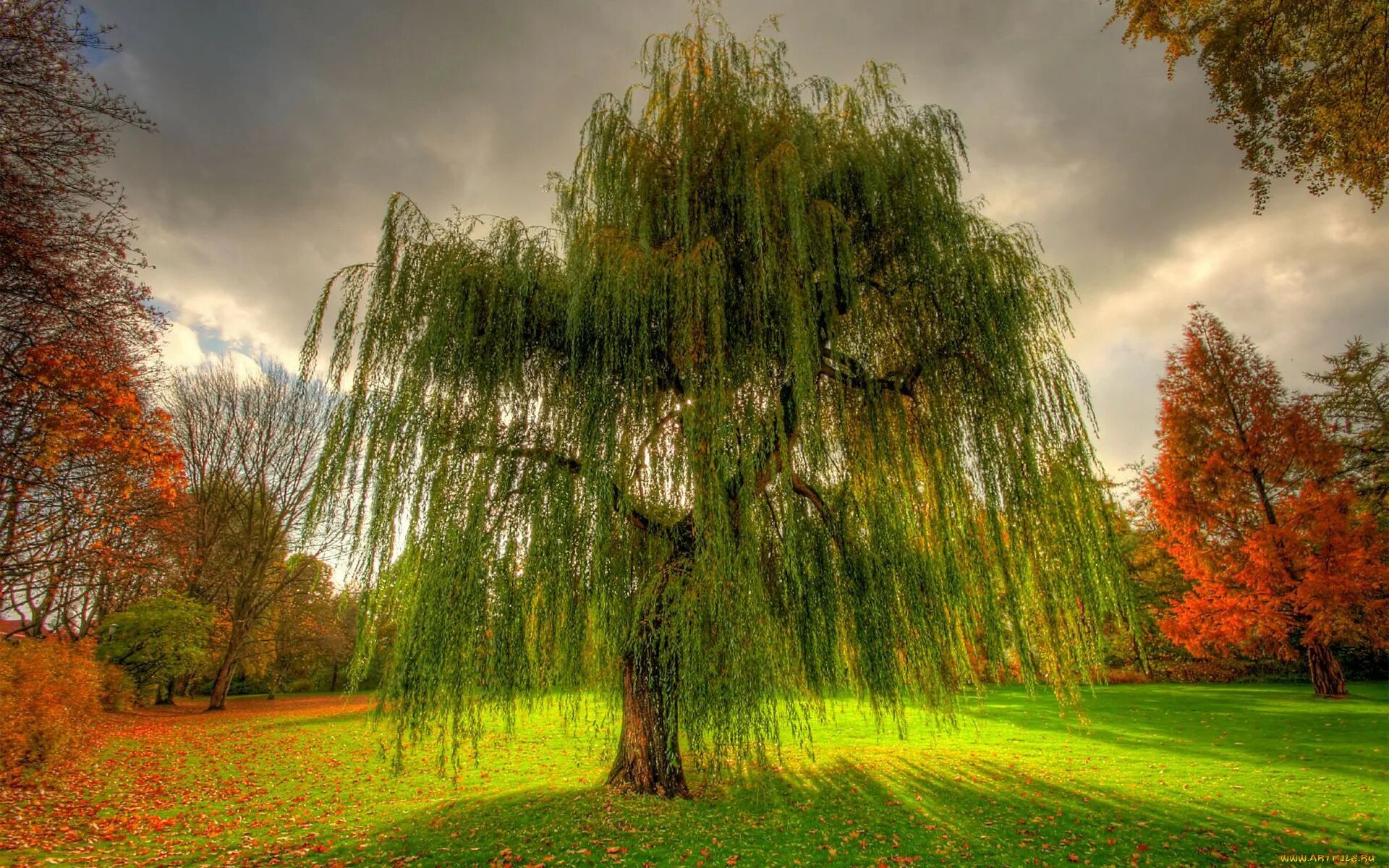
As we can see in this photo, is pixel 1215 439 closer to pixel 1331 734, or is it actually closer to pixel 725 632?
pixel 1331 734

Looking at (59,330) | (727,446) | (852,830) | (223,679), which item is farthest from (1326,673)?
(223,679)

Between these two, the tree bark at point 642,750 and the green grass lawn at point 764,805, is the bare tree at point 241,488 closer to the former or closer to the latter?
the green grass lawn at point 764,805

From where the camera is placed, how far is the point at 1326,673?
13.8m

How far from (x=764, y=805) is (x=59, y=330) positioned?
31.0 feet

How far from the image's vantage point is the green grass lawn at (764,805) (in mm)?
4758

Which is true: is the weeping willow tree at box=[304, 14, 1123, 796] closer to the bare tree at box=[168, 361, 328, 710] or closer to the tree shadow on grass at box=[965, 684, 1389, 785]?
the tree shadow on grass at box=[965, 684, 1389, 785]

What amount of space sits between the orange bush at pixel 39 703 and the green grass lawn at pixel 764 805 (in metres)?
0.56

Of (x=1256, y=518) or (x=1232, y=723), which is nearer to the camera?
(x=1232, y=723)

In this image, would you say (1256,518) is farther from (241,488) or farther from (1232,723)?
(241,488)

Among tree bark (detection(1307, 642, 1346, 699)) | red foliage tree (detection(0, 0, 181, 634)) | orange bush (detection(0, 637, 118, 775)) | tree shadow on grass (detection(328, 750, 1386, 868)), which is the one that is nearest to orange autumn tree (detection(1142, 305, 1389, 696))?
tree bark (detection(1307, 642, 1346, 699))

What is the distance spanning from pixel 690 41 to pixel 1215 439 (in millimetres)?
16675

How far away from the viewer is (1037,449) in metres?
4.63

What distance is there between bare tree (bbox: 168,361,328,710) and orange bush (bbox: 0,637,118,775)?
357 inches

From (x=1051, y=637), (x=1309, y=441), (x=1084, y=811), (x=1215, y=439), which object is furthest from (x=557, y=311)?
(x=1309, y=441)
